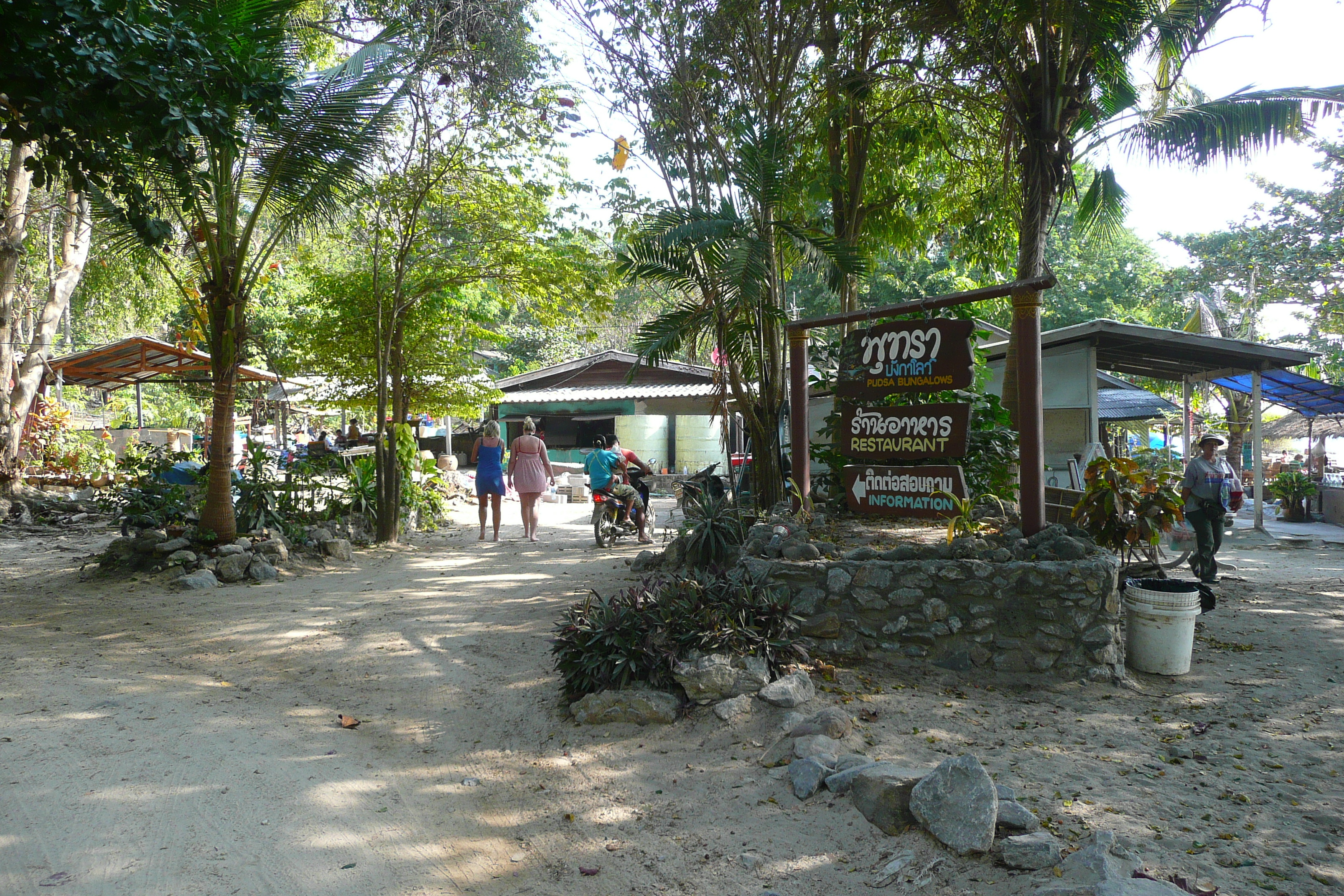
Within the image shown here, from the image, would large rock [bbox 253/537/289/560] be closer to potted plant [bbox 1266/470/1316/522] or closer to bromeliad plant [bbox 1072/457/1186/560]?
bromeliad plant [bbox 1072/457/1186/560]

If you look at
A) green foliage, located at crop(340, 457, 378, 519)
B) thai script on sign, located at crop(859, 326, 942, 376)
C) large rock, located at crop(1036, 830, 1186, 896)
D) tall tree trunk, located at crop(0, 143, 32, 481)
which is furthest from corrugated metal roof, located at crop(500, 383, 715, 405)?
large rock, located at crop(1036, 830, 1186, 896)

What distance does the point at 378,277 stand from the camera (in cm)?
1073

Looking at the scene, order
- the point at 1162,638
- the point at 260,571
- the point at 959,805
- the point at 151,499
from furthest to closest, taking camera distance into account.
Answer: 1. the point at 151,499
2. the point at 260,571
3. the point at 1162,638
4. the point at 959,805

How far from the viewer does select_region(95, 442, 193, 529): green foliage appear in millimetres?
9219

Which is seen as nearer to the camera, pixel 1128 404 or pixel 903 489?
pixel 903 489

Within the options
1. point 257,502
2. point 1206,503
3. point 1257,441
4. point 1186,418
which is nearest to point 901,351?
point 1206,503

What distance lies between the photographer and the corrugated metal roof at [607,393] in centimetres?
2134

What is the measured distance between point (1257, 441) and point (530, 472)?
1096cm

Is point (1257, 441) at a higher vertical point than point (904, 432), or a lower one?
higher

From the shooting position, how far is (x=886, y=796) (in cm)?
368

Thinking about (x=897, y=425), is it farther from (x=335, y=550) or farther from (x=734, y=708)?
(x=335, y=550)

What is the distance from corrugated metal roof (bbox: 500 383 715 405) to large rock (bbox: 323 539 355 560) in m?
11.5

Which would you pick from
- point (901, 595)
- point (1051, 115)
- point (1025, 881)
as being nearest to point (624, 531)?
point (901, 595)

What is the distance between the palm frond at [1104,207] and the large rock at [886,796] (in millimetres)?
8797
